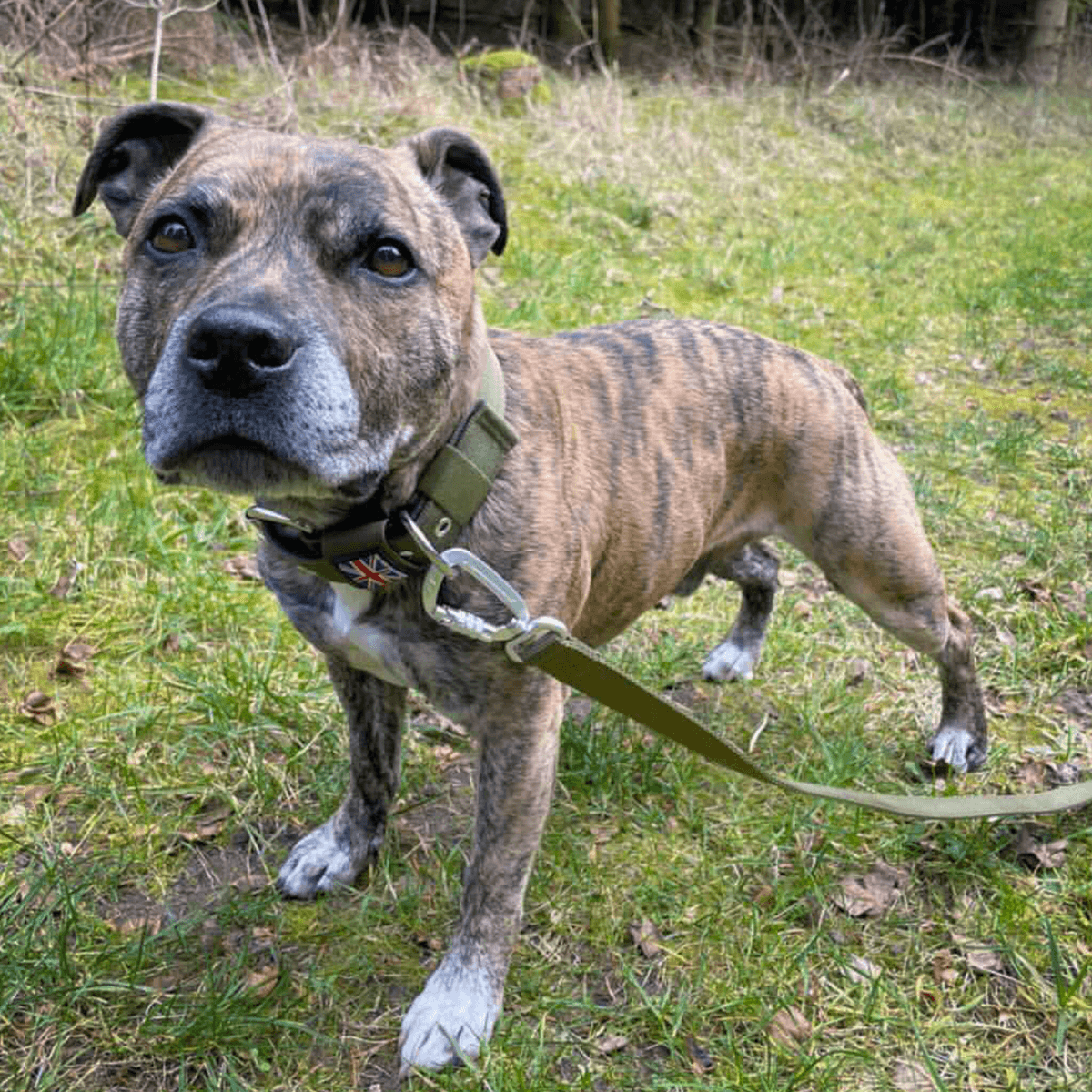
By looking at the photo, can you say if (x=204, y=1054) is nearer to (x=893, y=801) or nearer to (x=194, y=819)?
(x=194, y=819)

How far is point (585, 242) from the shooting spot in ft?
27.8

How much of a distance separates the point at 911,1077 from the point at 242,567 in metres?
3.19

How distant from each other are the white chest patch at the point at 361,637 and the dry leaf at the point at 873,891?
61.2 inches

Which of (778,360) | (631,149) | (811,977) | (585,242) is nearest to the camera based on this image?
(811,977)

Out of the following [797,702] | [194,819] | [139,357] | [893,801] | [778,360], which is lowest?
[797,702]

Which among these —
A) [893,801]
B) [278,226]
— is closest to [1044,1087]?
[893,801]

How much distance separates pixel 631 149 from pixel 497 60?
1.85 m

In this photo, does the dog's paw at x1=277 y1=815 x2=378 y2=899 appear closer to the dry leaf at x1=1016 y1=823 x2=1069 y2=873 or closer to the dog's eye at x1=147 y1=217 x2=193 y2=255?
the dog's eye at x1=147 y1=217 x2=193 y2=255

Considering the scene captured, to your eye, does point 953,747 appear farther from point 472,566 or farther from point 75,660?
point 75,660

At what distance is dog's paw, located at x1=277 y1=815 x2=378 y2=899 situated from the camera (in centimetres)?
312

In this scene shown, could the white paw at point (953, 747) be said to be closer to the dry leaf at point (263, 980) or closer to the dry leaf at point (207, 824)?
the dry leaf at point (263, 980)

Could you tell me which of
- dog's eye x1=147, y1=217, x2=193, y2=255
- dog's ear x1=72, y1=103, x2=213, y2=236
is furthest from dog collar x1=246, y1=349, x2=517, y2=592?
dog's ear x1=72, y1=103, x2=213, y2=236

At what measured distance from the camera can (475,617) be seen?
7.56ft

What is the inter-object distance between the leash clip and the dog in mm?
23
